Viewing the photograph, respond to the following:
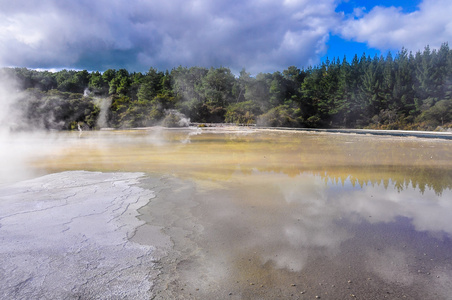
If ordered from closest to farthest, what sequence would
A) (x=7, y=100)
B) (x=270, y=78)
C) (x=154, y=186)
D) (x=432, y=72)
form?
(x=154, y=186), (x=7, y=100), (x=432, y=72), (x=270, y=78)

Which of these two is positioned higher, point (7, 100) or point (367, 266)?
point (7, 100)

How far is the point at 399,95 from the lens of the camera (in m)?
36.5

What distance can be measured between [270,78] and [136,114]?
18062 mm

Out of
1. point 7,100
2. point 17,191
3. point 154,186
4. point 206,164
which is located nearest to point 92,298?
point 154,186

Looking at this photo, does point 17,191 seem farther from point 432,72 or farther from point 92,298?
point 432,72

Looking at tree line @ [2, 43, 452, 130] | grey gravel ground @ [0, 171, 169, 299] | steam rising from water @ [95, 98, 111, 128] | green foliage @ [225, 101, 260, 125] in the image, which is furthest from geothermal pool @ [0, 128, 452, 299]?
steam rising from water @ [95, 98, 111, 128]

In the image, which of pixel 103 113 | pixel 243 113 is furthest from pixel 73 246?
pixel 103 113

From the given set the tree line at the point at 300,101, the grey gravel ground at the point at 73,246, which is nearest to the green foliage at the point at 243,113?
the tree line at the point at 300,101

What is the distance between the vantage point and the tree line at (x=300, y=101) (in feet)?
109

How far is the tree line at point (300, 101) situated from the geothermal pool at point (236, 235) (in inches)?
1076

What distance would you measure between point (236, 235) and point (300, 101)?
38.2m

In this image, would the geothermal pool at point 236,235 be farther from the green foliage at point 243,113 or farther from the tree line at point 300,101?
the green foliage at point 243,113

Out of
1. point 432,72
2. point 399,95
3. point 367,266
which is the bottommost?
point 367,266

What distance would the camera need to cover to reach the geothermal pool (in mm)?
2701
